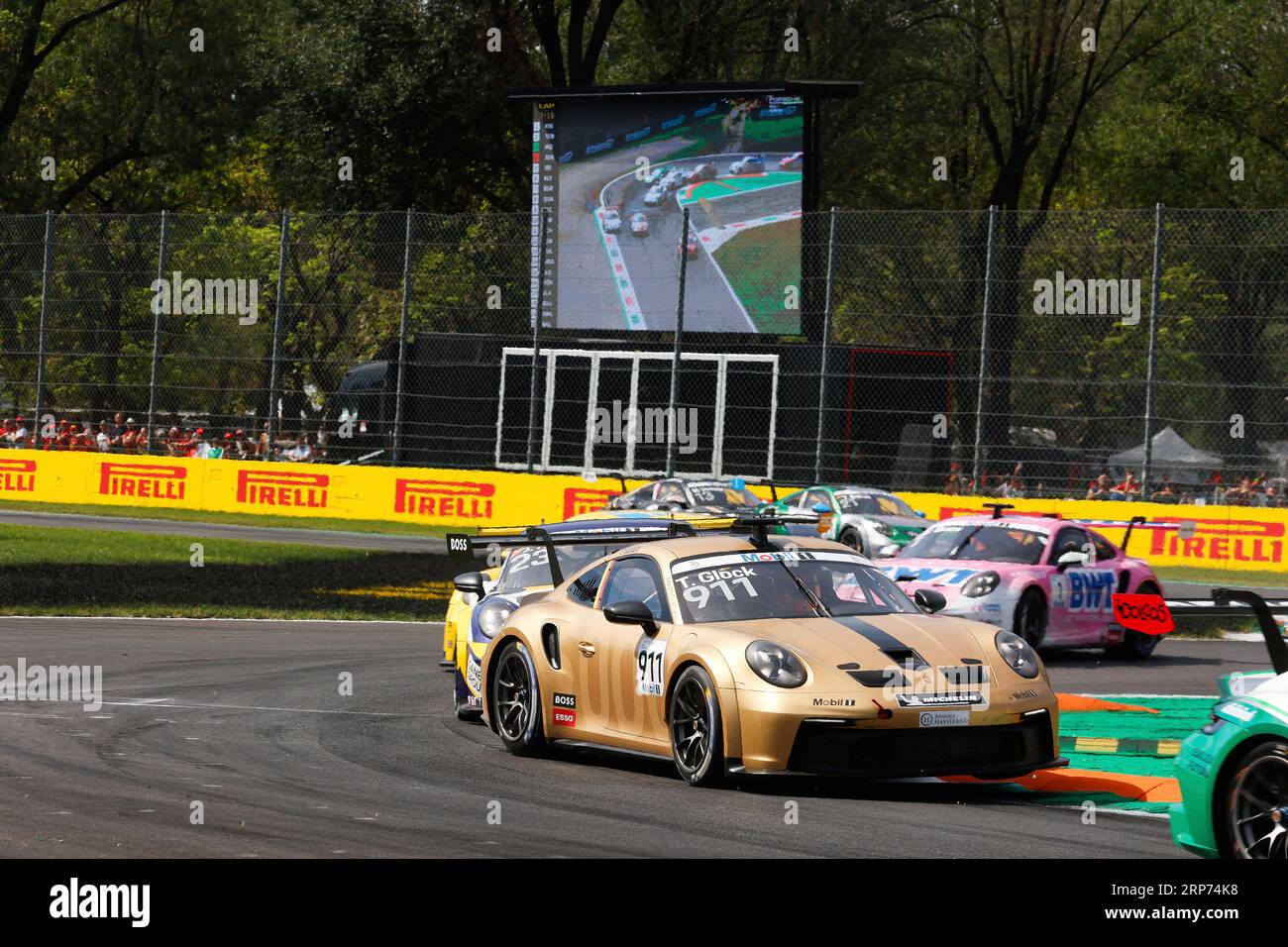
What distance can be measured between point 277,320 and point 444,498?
4.38 metres

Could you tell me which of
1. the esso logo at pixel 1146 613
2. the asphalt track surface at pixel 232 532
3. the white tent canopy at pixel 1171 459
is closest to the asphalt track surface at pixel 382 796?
the esso logo at pixel 1146 613

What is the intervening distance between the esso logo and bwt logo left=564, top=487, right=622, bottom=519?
80.2 ft

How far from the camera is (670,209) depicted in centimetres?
3316

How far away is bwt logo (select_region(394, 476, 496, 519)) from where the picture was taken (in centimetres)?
3319

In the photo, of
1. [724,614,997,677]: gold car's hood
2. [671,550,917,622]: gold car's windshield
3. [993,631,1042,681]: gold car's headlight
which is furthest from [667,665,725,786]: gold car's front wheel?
[993,631,1042,681]: gold car's headlight

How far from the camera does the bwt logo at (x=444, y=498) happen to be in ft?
109

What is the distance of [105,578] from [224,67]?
109 feet

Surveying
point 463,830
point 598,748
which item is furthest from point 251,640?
point 463,830

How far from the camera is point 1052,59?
161ft

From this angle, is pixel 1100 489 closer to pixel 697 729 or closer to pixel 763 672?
pixel 697 729

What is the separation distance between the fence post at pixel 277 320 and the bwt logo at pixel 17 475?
6090 mm

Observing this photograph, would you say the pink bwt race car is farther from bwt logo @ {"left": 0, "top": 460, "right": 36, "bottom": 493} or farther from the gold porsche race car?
bwt logo @ {"left": 0, "top": 460, "right": 36, "bottom": 493}

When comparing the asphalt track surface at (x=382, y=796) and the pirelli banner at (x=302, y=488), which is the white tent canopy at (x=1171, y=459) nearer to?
the pirelli banner at (x=302, y=488)
